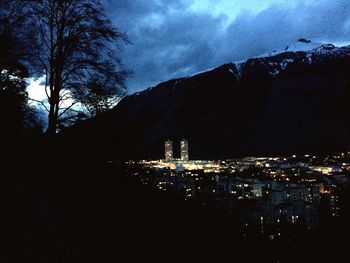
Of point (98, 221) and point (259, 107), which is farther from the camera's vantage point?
point (259, 107)

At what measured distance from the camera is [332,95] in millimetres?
123125

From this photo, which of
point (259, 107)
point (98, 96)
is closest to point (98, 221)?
point (98, 96)

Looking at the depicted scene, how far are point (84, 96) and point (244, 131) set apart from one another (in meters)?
121

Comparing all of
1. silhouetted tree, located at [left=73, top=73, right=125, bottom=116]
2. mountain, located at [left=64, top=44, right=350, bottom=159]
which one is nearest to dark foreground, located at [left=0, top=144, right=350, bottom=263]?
silhouetted tree, located at [left=73, top=73, right=125, bottom=116]

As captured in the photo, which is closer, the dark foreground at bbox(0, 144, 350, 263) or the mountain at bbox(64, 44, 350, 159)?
the dark foreground at bbox(0, 144, 350, 263)

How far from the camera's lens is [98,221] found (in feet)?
21.9

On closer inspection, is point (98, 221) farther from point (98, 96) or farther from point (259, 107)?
point (259, 107)

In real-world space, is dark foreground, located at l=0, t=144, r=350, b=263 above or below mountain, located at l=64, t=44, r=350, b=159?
below

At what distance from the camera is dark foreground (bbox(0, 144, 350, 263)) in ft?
18.3

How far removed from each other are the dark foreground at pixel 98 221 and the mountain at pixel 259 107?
216 feet

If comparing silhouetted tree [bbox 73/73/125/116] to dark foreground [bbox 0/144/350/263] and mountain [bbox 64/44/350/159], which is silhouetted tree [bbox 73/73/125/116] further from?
mountain [bbox 64/44/350/159]

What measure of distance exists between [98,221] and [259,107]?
15142 cm

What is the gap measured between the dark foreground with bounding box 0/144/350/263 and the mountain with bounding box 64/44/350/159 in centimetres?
6599

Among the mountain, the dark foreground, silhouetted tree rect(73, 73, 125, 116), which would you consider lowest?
the dark foreground
